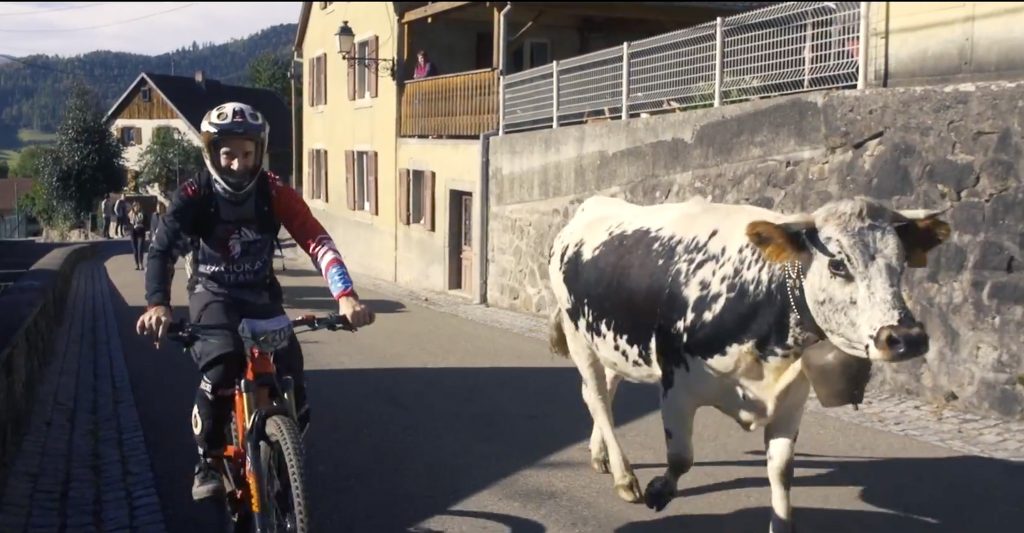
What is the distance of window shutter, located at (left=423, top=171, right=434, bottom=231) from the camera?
72.3ft

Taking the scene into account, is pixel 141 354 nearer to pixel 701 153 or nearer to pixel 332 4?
pixel 701 153

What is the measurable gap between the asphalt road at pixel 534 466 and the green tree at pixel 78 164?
6.55 metres

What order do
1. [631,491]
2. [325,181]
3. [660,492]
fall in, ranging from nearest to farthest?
[660,492]
[631,491]
[325,181]

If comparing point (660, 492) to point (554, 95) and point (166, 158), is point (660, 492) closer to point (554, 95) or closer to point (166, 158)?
point (554, 95)

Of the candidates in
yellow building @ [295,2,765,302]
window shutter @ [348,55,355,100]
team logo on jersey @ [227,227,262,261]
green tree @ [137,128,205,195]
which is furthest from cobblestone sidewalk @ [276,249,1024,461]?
green tree @ [137,128,205,195]

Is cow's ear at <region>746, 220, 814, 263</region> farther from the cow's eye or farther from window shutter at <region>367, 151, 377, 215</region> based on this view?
window shutter at <region>367, 151, 377, 215</region>

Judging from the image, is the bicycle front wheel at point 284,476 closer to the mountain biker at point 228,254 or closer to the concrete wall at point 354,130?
the mountain biker at point 228,254

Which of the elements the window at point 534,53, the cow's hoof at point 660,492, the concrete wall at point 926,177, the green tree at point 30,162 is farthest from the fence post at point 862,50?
the window at point 534,53

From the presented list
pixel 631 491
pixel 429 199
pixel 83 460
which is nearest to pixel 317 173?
pixel 429 199

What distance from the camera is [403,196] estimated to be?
24.2 m

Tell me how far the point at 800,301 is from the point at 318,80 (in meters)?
29.7

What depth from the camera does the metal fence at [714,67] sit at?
10281mm

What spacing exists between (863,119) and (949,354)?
2.25m

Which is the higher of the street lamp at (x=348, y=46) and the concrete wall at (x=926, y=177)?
the street lamp at (x=348, y=46)
